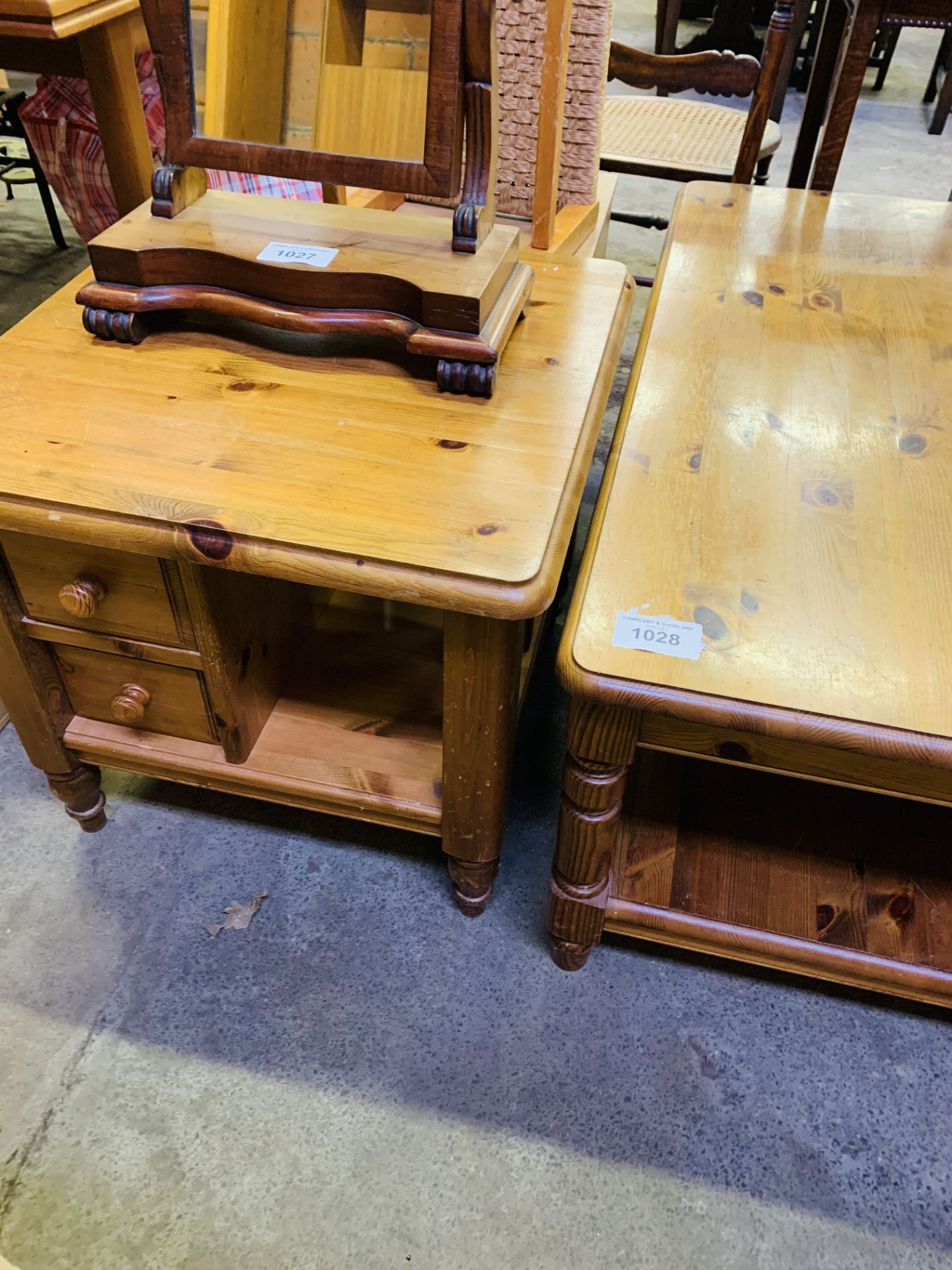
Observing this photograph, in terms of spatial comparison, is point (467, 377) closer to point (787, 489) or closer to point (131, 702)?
point (787, 489)

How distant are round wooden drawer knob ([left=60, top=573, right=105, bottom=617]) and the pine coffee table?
487 millimetres

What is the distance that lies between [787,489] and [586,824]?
1.35 feet

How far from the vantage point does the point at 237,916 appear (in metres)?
1.18

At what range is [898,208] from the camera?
5.19 ft

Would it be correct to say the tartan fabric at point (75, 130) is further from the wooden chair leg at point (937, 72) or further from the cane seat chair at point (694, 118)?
the wooden chair leg at point (937, 72)

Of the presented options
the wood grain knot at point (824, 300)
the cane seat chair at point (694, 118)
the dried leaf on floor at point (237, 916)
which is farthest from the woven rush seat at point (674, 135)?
the dried leaf on floor at point (237, 916)

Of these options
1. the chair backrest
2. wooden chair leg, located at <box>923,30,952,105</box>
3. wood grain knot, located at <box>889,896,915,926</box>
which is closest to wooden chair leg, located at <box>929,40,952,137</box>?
wooden chair leg, located at <box>923,30,952,105</box>

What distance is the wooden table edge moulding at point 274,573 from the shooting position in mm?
828

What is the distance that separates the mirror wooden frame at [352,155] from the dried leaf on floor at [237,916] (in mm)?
861

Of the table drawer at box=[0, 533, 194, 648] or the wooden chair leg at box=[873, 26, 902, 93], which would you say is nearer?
the table drawer at box=[0, 533, 194, 648]

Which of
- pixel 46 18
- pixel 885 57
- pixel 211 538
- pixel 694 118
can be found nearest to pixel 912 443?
pixel 211 538

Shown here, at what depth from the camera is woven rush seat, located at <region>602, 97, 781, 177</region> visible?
6.42ft

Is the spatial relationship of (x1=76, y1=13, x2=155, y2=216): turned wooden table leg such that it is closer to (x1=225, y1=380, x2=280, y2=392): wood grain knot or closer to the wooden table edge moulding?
the wooden table edge moulding

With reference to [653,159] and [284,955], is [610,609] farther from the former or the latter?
[653,159]
